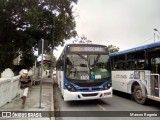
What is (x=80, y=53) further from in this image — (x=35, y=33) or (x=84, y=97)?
(x=35, y=33)

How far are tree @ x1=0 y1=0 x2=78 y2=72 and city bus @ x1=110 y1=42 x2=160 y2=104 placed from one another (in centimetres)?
1082

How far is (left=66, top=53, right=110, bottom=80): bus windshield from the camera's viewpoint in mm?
10344

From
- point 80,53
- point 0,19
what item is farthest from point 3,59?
point 80,53

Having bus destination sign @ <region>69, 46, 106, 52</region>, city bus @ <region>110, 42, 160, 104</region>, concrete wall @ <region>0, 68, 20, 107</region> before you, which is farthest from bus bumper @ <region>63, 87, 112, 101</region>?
concrete wall @ <region>0, 68, 20, 107</region>

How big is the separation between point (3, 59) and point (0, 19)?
158 inches

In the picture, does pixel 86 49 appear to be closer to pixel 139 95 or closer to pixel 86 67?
pixel 86 67

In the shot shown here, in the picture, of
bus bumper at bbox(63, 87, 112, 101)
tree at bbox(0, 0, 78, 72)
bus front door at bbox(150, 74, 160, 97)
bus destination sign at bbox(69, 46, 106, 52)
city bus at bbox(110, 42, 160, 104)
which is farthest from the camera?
tree at bbox(0, 0, 78, 72)

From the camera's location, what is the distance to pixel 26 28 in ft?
73.3

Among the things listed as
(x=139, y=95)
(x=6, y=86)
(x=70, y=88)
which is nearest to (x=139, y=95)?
(x=139, y=95)

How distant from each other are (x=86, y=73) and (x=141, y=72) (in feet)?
8.99

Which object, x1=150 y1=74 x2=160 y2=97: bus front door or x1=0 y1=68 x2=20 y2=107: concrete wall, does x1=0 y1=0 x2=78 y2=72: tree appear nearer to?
x1=0 y1=68 x2=20 y2=107: concrete wall

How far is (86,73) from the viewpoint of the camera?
1036cm

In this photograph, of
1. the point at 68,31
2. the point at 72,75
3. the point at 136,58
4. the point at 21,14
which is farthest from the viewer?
the point at 68,31

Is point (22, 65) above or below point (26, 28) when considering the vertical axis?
→ below
